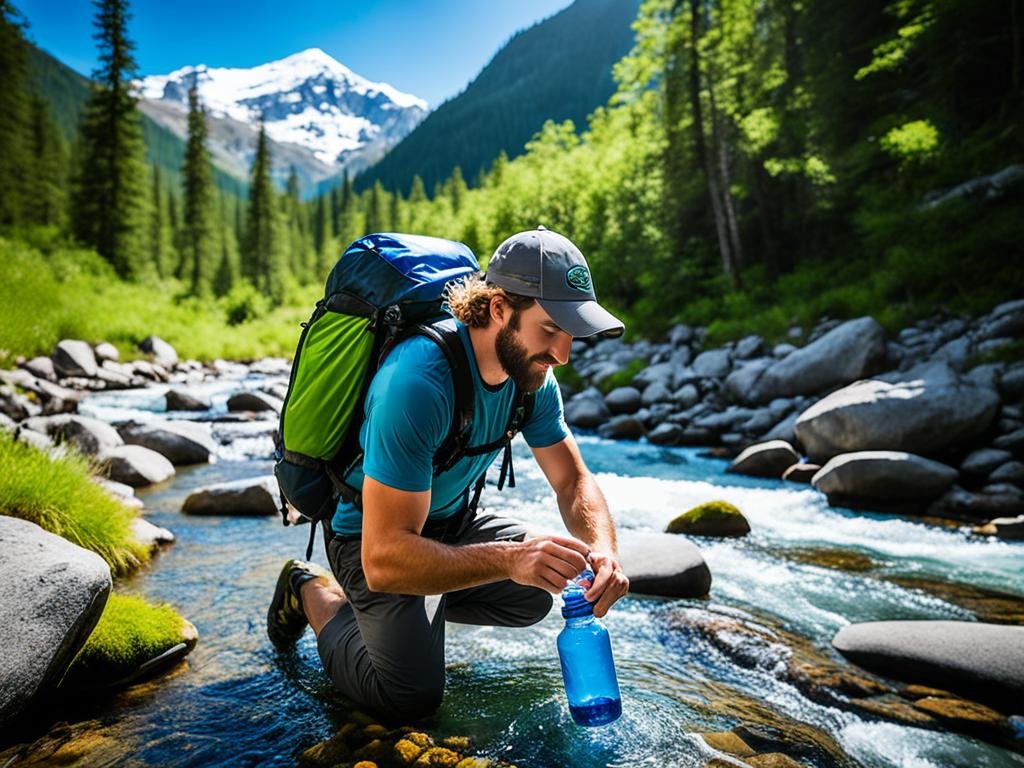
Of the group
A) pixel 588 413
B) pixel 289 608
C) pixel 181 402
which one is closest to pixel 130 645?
pixel 289 608

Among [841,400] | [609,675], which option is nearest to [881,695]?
[609,675]

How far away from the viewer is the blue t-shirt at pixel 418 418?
2.29 meters

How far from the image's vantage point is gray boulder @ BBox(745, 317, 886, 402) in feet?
35.8

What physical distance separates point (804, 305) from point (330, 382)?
1592cm

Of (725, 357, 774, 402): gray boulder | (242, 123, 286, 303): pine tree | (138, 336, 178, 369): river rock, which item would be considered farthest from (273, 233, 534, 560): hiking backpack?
(242, 123, 286, 303): pine tree

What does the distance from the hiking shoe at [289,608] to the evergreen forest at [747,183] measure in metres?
12.3

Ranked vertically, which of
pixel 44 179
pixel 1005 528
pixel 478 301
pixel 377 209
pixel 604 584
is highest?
pixel 377 209

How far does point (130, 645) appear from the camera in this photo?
317 cm

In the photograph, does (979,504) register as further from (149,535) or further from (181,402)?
(181,402)

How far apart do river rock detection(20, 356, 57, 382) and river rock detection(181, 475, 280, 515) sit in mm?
11558

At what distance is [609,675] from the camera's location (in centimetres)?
262

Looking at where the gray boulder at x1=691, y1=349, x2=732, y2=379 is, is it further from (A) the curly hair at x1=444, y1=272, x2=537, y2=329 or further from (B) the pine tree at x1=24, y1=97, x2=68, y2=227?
(B) the pine tree at x1=24, y1=97, x2=68, y2=227

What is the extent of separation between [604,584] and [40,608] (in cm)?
245

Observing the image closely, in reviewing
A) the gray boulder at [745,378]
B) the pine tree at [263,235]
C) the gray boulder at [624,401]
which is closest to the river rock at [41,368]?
the gray boulder at [624,401]
